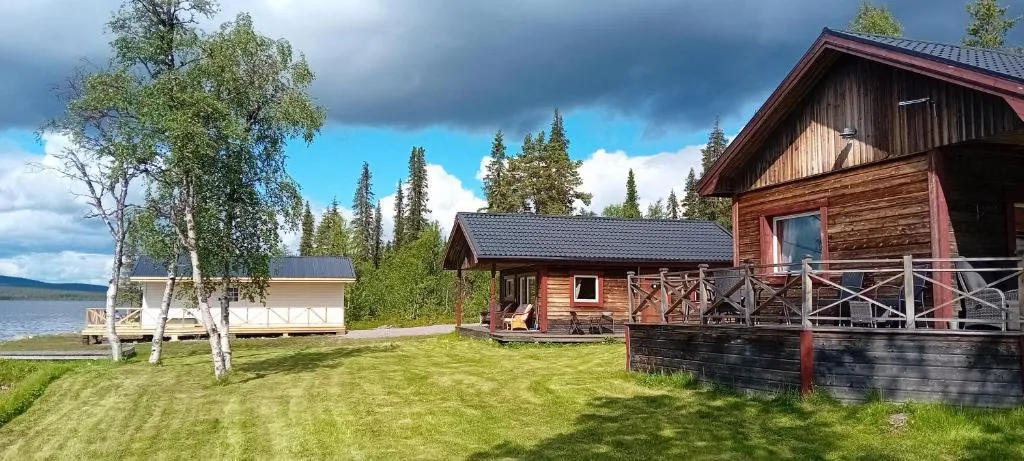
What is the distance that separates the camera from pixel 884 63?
11.8 meters

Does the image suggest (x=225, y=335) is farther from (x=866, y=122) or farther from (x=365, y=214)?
(x=365, y=214)

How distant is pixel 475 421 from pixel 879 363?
527 cm

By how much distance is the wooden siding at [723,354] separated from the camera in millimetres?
10922

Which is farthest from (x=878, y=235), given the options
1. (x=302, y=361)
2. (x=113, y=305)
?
(x=113, y=305)

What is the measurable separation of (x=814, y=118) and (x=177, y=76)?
41.2 feet

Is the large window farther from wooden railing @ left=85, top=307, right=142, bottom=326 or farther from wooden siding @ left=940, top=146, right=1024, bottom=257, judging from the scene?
wooden railing @ left=85, top=307, right=142, bottom=326

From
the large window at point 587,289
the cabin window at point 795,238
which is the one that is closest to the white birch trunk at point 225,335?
the cabin window at point 795,238

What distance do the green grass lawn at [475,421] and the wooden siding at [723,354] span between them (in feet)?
1.05

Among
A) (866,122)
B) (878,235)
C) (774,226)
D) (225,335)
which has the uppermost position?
(866,122)

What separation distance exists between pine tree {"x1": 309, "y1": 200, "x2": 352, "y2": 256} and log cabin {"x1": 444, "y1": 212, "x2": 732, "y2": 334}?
41202 mm

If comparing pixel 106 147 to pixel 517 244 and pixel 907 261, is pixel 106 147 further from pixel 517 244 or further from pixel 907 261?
pixel 907 261

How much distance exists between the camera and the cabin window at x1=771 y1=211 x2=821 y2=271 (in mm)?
14031

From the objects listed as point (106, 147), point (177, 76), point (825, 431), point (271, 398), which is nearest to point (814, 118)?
point (825, 431)

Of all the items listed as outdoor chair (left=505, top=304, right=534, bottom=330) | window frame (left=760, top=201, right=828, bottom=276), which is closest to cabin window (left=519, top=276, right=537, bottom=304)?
outdoor chair (left=505, top=304, right=534, bottom=330)
